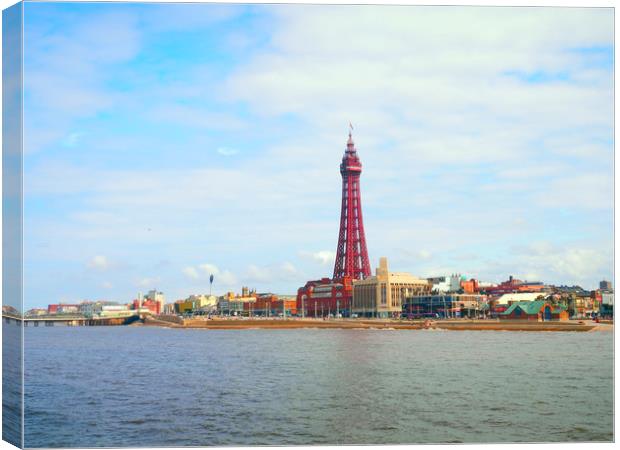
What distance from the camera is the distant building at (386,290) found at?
89562 millimetres

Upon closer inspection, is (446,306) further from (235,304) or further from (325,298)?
(235,304)

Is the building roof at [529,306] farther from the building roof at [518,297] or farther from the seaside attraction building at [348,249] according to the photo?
the seaside attraction building at [348,249]

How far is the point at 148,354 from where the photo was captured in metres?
34.7

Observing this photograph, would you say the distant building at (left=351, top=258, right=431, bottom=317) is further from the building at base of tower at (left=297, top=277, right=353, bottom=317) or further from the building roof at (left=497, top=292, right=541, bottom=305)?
the building roof at (left=497, top=292, right=541, bottom=305)

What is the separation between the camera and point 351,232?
311 ft

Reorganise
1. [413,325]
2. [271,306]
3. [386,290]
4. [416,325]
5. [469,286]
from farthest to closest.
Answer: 1. [271,306]
2. [386,290]
3. [469,286]
4. [413,325]
5. [416,325]

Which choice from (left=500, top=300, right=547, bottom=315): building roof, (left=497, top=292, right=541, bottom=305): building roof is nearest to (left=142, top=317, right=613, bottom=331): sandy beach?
(left=500, top=300, right=547, bottom=315): building roof

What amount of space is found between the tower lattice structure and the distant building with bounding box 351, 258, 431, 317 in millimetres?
3414

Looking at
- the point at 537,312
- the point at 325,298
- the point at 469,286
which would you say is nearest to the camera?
the point at 537,312

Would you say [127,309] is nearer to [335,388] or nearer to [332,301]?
[332,301]

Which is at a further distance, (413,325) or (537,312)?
(413,325)

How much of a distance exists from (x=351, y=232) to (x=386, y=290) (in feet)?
28.7

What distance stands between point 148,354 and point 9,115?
2361cm

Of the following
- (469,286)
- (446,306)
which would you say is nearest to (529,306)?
(446,306)
